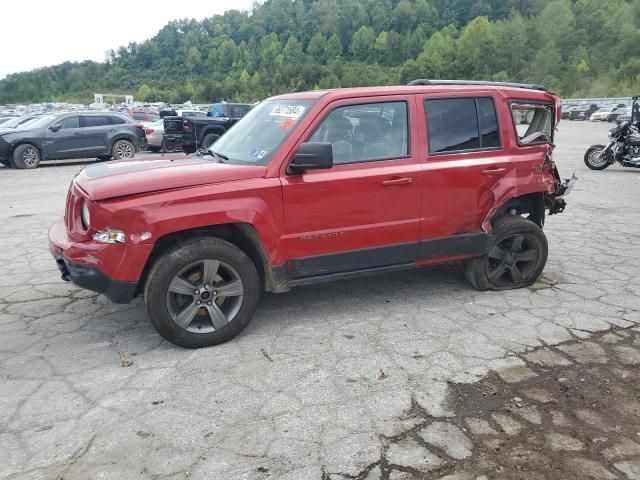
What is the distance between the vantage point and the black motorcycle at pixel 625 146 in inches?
472

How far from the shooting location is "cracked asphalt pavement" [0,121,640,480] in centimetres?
250

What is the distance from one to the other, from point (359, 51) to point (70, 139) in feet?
426

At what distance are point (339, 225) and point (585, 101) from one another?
51.6 metres

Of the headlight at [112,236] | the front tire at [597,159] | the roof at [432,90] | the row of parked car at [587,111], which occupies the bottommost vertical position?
the row of parked car at [587,111]

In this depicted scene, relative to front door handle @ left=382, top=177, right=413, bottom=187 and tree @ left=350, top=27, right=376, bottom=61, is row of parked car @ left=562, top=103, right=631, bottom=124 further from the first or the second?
tree @ left=350, top=27, right=376, bottom=61

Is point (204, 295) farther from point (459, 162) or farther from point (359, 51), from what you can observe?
Answer: point (359, 51)

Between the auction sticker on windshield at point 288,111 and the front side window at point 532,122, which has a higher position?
the auction sticker on windshield at point 288,111

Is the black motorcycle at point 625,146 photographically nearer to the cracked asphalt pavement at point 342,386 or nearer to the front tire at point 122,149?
the cracked asphalt pavement at point 342,386

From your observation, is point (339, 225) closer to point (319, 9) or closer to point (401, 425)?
point (401, 425)

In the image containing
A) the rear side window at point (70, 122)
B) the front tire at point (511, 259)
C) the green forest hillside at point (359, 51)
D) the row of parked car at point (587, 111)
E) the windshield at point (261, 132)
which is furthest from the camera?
the green forest hillside at point (359, 51)

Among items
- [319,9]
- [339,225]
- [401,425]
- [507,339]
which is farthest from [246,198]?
[319,9]

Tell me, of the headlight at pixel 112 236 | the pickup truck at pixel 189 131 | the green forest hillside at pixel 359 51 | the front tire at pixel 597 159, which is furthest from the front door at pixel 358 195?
the green forest hillside at pixel 359 51

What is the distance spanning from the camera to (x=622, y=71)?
78062 mm

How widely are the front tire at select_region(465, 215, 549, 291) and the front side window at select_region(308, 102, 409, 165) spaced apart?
1281 millimetres
